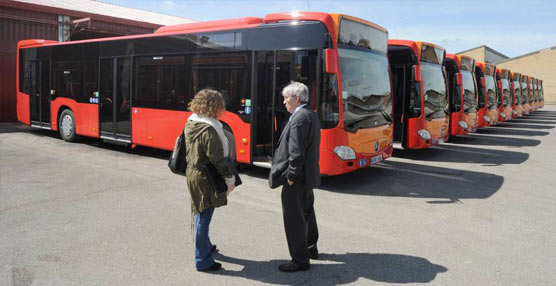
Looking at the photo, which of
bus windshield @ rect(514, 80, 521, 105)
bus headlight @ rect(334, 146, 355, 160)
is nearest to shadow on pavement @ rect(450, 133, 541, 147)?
bus headlight @ rect(334, 146, 355, 160)

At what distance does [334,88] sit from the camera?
7375 mm

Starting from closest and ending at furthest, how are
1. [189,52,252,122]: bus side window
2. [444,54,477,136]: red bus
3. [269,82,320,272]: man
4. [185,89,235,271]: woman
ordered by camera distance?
[185,89,235,271]: woman, [269,82,320,272]: man, [189,52,252,122]: bus side window, [444,54,477,136]: red bus

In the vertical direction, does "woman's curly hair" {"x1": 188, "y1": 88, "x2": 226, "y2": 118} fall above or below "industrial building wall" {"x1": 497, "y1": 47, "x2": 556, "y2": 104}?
below

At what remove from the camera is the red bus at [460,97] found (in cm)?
1434

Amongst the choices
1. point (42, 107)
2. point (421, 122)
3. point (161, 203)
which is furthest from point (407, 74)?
point (42, 107)

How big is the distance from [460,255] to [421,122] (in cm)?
675

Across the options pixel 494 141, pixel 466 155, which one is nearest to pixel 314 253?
pixel 466 155

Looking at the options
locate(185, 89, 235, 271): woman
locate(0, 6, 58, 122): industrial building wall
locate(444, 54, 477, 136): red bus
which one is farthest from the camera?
locate(0, 6, 58, 122): industrial building wall

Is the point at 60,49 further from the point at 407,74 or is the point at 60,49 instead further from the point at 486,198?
the point at 486,198

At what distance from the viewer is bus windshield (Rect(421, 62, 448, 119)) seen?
11.3 metres

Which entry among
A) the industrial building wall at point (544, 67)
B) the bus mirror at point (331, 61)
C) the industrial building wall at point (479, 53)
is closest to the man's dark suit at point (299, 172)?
the bus mirror at point (331, 61)

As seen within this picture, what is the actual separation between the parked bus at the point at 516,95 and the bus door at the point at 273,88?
67.0ft

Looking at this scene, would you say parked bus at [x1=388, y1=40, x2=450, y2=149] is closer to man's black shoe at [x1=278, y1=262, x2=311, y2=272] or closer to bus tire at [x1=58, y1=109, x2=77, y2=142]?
man's black shoe at [x1=278, y1=262, x2=311, y2=272]

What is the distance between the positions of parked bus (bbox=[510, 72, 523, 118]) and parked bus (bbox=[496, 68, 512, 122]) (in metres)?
1.72
